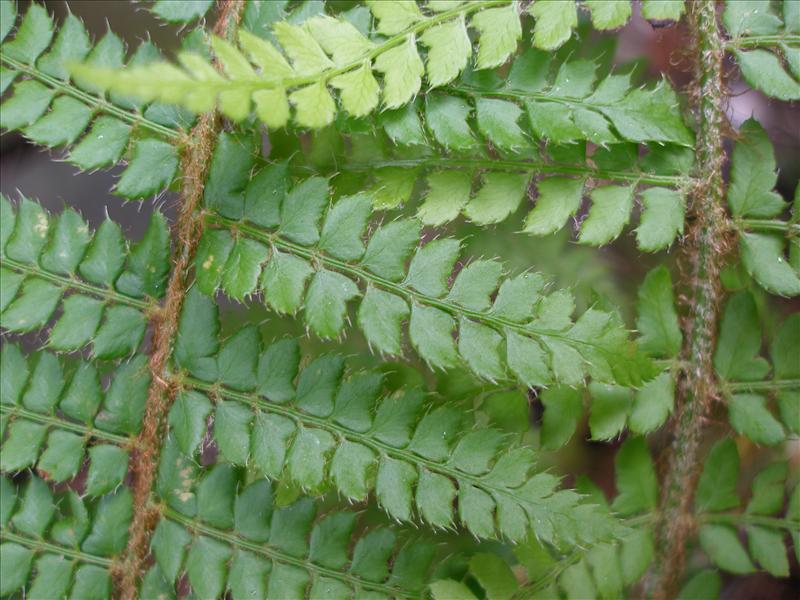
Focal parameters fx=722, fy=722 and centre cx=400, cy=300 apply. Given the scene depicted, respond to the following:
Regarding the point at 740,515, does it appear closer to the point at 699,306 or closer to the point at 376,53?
the point at 699,306

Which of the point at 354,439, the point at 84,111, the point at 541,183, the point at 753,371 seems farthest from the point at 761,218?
the point at 84,111

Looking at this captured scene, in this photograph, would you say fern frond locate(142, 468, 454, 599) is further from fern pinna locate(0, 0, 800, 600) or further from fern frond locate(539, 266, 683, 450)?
fern frond locate(539, 266, 683, 450)

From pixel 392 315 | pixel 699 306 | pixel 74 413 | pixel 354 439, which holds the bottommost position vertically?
pixel 74 413

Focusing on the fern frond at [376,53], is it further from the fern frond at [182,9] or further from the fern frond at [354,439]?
the fern frond at [354,439]

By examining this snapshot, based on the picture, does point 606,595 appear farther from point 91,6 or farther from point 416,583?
point 91,6

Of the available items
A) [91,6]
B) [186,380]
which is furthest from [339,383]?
[91,6]

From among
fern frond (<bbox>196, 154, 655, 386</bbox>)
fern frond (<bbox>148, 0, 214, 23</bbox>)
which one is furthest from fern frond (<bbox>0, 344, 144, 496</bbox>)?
fern frond (<bbox>148, 0, 214, 23</bbox>)
